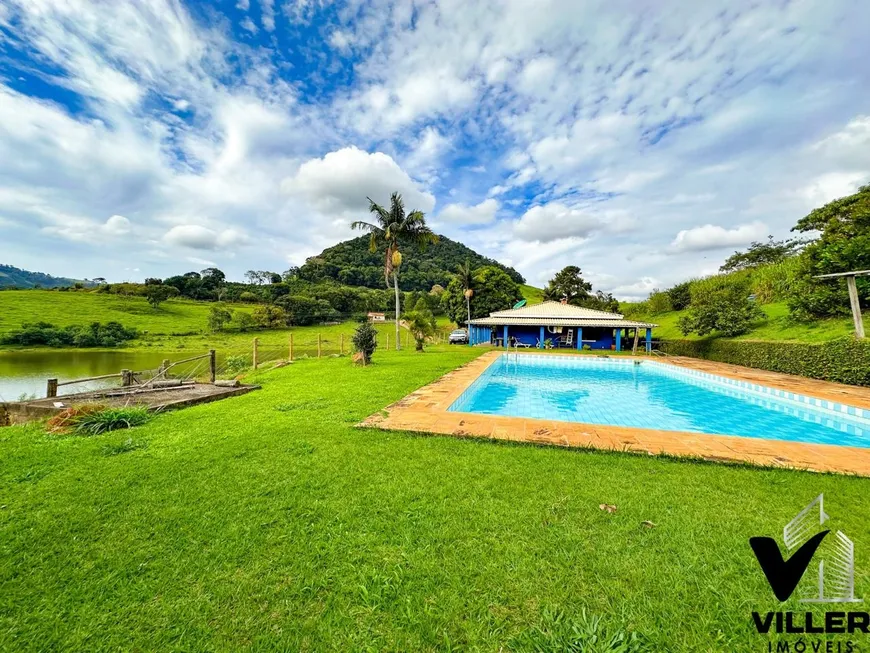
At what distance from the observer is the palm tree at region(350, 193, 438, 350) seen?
1788 cm

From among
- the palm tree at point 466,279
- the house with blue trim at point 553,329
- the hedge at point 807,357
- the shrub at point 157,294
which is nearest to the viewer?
the hedge at point 807,357

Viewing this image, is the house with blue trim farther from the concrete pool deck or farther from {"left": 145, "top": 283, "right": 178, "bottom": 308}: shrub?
{"left": 145, "top": 283, "right": 178, "bottom": 308}: shrub

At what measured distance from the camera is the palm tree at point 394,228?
1788 centimetres

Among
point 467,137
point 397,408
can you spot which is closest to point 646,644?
point 397,408

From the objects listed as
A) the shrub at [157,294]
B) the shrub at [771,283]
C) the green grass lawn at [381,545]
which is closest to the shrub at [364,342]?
the green grass lawn at [381,545]

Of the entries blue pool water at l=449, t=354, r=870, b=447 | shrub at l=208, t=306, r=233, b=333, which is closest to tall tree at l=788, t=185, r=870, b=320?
blue pool water at l=449, t=354, r=870, b=447

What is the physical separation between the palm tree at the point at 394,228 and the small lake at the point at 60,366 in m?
13.6

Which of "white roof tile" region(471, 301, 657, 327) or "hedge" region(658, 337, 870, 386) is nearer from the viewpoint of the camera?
"hedge" region(658, 337, 870, 386)

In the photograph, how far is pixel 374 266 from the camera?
7231 centimetres

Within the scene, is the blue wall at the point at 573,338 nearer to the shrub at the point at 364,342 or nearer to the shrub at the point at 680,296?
the shrub at the point at 680,296

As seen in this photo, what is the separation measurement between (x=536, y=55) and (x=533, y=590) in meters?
15.0

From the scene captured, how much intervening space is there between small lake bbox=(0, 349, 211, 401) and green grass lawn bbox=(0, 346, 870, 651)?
15547 millimetres

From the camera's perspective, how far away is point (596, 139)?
14.6 m

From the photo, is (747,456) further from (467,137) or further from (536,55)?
(467,137)
